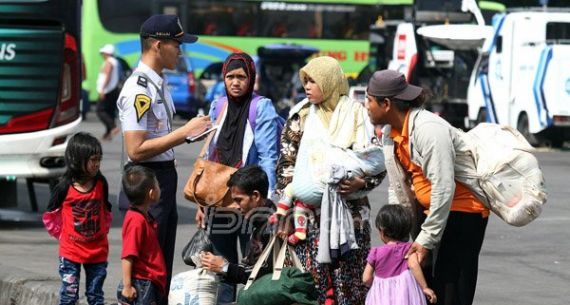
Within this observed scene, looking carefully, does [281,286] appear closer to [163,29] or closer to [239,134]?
[239,134]

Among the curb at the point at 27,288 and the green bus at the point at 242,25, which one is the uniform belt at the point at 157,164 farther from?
the green bus at the point at 242,25

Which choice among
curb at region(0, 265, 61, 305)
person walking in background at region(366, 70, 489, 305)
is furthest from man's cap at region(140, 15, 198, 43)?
curb at region(0, 265, 61, 305)

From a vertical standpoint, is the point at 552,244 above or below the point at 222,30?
above

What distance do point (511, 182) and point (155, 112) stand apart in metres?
2.09

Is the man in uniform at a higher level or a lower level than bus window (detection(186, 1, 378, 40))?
higher

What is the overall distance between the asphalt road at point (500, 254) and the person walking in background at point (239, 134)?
4.64 feet

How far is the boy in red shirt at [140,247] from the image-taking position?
25.1 ft

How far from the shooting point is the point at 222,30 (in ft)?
129

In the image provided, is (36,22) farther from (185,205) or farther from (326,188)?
(326,188)

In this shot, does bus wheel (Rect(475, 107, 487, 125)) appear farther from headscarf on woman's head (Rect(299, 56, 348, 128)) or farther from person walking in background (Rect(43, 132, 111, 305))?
headscarf on woman's head (Rect(299, 56, 348, 128))

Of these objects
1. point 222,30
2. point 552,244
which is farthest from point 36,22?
point 222,30

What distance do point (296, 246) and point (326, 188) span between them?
1.36ft

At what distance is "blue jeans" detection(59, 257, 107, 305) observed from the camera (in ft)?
27.7

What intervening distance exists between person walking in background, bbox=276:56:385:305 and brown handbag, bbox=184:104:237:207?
329mm
